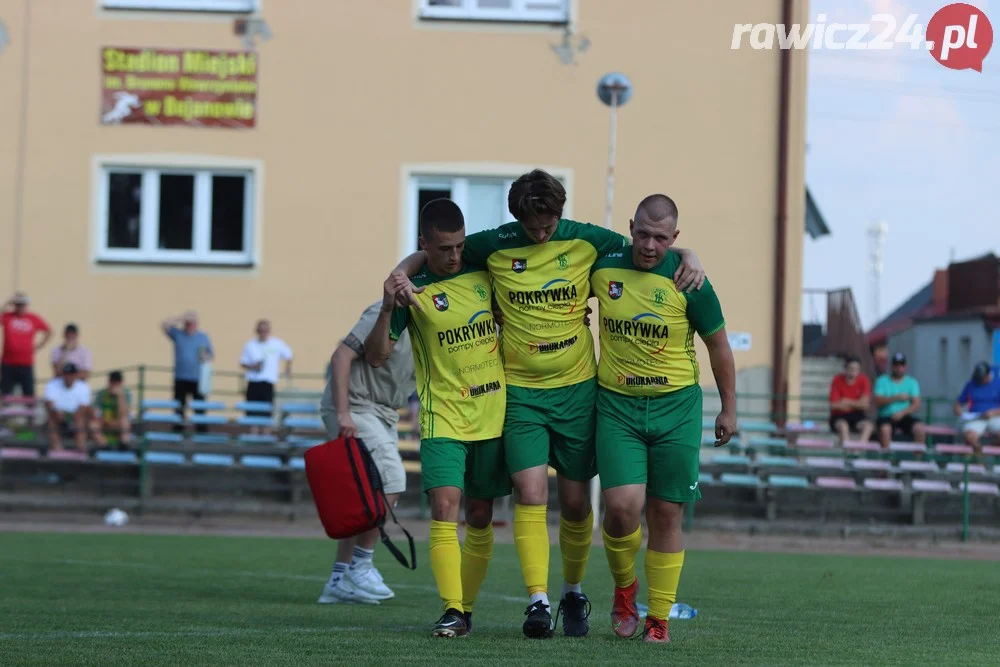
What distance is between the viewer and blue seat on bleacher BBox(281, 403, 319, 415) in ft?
65.6

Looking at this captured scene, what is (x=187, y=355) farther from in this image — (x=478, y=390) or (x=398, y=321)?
(x=478, y=390)

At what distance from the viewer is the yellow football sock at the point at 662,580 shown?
676cm

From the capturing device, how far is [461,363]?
6.91 meters

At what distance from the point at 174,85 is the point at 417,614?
47.0 ft

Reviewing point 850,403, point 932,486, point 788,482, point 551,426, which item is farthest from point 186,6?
point 551,426

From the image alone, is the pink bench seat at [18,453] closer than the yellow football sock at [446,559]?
No

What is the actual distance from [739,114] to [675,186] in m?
1.35

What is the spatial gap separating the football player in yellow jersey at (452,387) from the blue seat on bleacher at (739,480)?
493 inches

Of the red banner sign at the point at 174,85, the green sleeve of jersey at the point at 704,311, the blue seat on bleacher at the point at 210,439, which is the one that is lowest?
the blue seat on bleacher at the point at 210,439

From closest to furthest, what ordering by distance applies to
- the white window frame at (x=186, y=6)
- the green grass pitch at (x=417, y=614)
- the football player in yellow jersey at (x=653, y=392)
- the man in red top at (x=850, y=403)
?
1. the green grass pitch at (x=417, y=614)
2. the football player in yellow jersey at (x=653, y=392)
3. the man in red top at (x=850, y=403)
4. the white window frame at (x=186, y=6)

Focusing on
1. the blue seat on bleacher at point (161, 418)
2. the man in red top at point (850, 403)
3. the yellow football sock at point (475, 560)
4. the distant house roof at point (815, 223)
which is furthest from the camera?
the distant house roof at point (815, 223)

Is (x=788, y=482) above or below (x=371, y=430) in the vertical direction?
below

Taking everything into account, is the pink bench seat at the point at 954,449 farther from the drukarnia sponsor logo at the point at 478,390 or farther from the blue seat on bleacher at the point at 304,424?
the drukarnia sponsor logo at the point at 478,390

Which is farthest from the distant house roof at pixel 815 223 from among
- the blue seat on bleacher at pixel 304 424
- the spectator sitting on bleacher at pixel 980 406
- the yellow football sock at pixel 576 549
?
the yellow football sock at pixel 576 549
